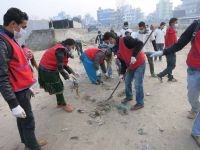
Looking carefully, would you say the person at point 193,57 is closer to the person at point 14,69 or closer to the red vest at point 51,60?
the red vest at point 51,60

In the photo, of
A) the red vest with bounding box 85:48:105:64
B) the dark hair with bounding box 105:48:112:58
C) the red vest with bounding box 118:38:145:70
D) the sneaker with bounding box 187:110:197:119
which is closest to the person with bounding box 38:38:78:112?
the red vest with bounding box 118:38:145:70

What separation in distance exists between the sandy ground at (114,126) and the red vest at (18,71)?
1.34 meters

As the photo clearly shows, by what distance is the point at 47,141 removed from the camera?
12.7 ft

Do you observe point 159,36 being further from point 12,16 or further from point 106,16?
point 106,16

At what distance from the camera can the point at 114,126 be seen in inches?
163

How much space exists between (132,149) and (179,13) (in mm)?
63410

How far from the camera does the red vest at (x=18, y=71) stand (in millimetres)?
2670

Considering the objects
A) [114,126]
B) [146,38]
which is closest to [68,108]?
[114,126]

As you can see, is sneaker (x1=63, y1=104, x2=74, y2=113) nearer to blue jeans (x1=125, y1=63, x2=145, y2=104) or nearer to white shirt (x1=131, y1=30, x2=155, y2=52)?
blue jeans (x1=125, y1=63, x2=145, y2=104)

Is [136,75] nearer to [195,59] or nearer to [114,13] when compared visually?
[195,59]

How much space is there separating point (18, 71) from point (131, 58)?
2146 millimetres

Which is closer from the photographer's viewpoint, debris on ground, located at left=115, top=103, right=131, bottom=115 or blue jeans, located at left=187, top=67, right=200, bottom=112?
blue jeans, located at left=187, top=67, right=200, bottom=112

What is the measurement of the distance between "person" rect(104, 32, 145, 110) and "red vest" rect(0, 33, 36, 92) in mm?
1978

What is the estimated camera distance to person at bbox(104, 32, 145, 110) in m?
4.21
